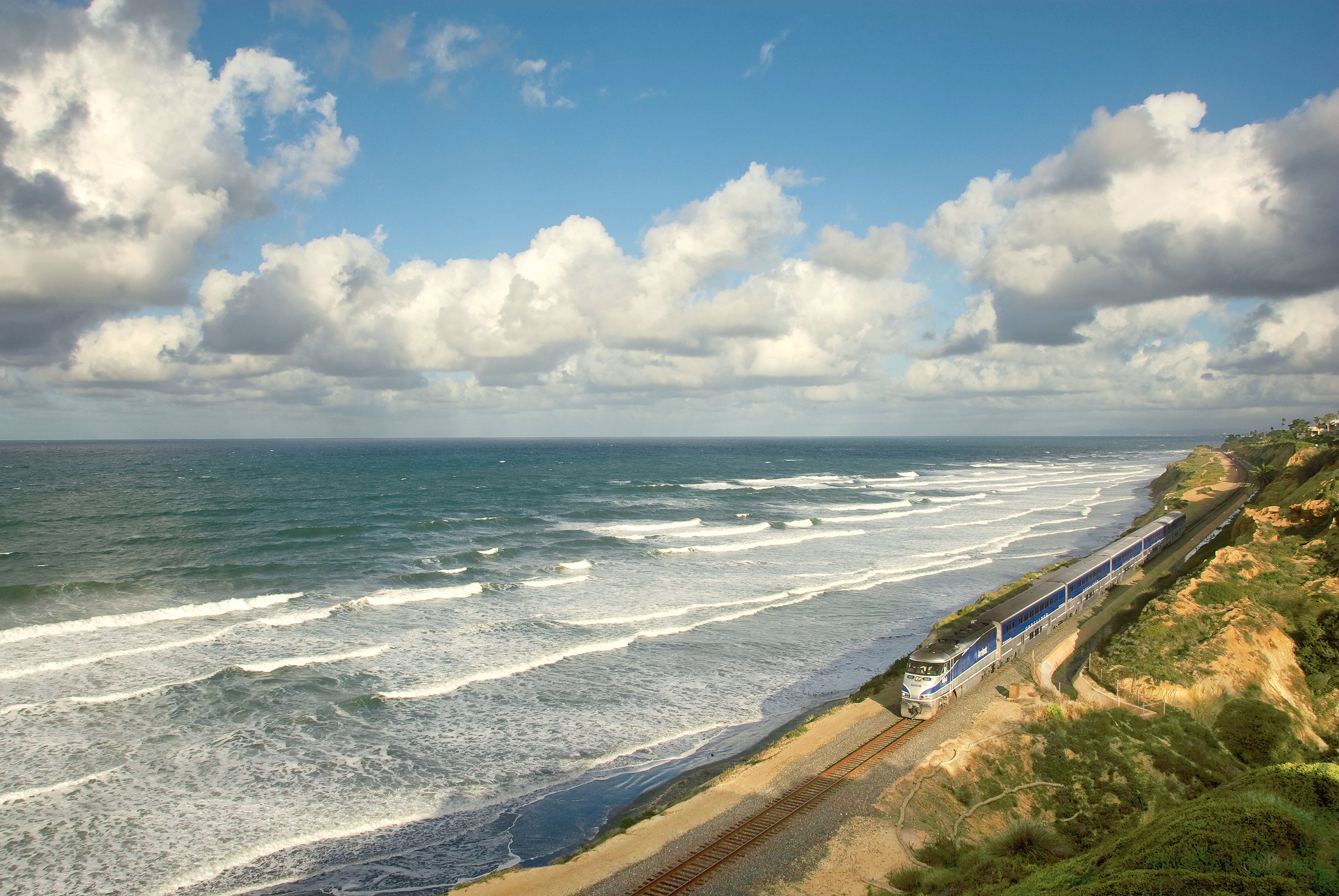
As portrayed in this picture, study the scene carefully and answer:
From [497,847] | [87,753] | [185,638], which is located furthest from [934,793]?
[185,638]

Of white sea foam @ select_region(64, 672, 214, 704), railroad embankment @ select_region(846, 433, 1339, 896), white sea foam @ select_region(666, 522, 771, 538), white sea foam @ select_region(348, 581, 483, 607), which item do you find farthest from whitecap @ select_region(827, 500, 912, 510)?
white sea foam @ select_region(64, 672, 214, 704)

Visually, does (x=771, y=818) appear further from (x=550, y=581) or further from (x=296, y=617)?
(x=550, y=581)

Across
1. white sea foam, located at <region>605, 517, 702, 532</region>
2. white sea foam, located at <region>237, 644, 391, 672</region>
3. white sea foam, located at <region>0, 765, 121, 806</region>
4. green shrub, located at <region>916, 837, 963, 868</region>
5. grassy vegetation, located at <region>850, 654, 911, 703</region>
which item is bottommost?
white sea foam, located at <region>0, 765, 121, 806</region>

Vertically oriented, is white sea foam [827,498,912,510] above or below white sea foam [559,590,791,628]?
above

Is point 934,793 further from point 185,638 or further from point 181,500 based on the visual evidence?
point 181,500

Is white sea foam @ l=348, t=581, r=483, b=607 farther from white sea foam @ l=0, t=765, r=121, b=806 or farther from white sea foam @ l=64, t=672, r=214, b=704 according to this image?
white sea foam @ l=0, t=765, r=121, b=806

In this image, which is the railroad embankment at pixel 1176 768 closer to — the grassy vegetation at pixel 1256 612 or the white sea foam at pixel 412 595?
the grassy vegetation at pixel 1256 612

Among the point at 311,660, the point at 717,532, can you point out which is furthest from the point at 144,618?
the point at 717,532

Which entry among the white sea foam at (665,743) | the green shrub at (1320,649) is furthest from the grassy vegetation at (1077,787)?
the white sea foam at (665,743)
